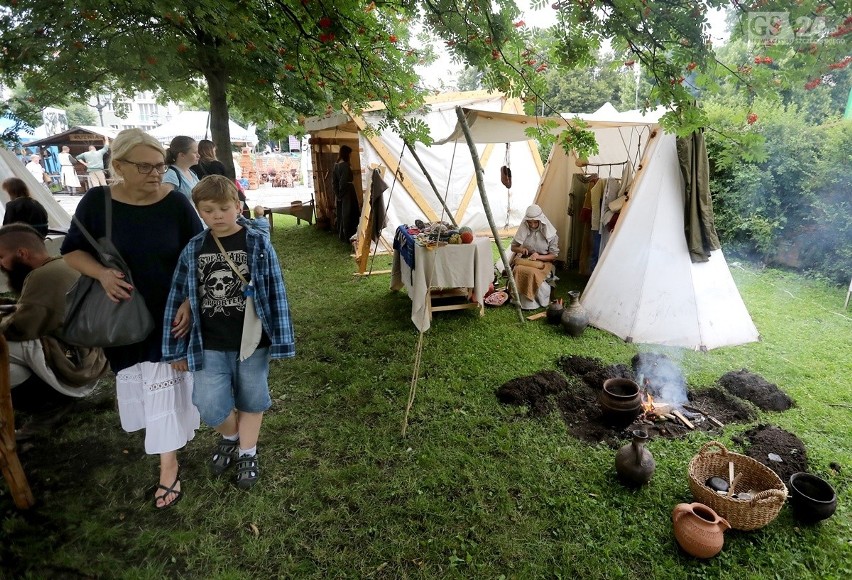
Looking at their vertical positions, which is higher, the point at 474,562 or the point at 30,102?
the point at 30,102

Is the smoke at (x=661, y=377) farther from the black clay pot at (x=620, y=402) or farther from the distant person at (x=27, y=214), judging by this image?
the distant person at (x=27, y=214)

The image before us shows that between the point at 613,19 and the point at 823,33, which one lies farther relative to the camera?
the point at 613,19

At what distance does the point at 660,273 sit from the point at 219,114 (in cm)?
559

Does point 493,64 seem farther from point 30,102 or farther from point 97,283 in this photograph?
point 30,102

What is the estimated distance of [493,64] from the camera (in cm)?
266

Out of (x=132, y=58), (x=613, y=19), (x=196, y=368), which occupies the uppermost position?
(x=132, y=58)

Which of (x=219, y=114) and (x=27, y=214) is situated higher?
(x=219, y=114)

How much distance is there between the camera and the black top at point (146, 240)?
209 centimetres

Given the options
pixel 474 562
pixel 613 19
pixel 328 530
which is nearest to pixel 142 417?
pixel 328 530

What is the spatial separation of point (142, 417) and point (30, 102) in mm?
4716

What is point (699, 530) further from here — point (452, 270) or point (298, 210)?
point (298, 210)

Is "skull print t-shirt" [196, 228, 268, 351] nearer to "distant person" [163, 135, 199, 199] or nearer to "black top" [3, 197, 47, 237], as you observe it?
"distant person" [163, 135, 199, 199]

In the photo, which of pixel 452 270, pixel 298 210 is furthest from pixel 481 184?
pixel 298 210

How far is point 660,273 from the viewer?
4.82m
